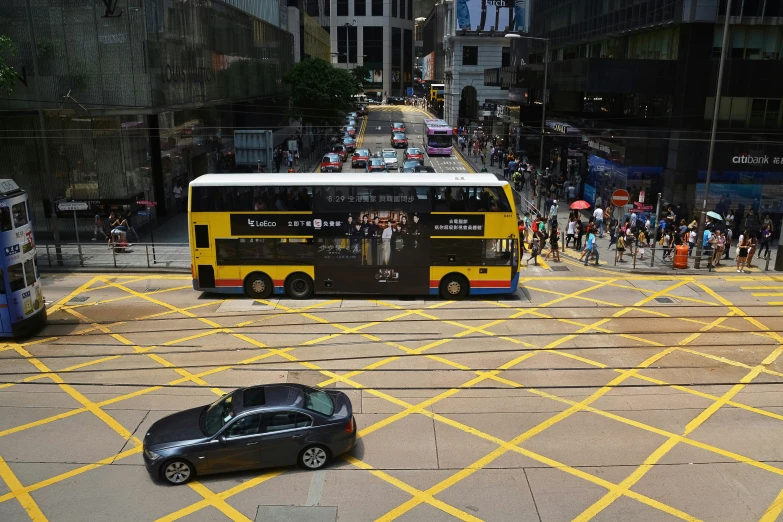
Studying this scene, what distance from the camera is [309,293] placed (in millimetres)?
20938

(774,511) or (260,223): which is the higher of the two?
(260,223)

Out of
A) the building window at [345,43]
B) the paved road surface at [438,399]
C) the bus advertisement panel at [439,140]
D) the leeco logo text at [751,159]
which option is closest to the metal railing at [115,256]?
the paved road surface at [438,399]

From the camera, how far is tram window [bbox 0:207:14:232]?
16.1m

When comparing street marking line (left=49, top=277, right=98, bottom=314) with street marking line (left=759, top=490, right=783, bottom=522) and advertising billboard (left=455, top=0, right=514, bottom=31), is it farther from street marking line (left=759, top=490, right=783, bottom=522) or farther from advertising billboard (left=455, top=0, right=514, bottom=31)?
advertising billboard (left=455, top=0, right=514, bottom=31)

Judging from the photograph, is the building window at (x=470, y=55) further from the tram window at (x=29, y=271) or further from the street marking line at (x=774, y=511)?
the street marking line at (x=774, y=511)

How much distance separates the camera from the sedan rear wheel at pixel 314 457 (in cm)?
1080

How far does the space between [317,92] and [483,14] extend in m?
32.4

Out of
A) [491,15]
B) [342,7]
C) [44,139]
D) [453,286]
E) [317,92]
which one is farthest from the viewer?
[342,7]

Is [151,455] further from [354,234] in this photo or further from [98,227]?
[98,227]

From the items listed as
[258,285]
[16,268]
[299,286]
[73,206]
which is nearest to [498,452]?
[299,286]

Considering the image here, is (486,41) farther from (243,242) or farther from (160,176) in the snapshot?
(243,242)

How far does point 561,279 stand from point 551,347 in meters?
7.47

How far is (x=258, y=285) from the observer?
819 inches

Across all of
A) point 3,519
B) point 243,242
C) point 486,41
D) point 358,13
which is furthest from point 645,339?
point 358,13
